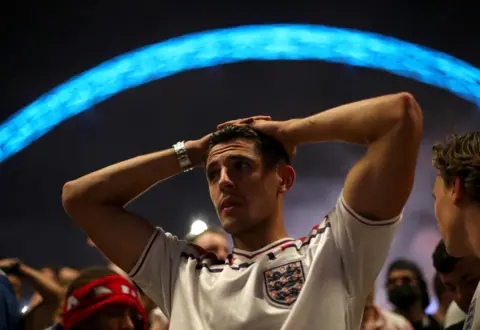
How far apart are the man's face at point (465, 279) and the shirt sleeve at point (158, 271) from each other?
800 mm

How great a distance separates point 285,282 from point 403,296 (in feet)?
4.51

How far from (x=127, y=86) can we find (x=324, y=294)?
3.05m

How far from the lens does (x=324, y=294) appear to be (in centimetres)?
107

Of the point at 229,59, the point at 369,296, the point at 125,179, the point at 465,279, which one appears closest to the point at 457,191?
the point at 465,279

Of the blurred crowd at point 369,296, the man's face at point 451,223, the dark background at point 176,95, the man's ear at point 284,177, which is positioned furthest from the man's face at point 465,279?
the dark background at point 176,95

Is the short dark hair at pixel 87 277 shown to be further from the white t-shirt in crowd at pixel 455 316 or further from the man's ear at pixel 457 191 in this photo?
the white t-shirt in crowd at pixel 455 316

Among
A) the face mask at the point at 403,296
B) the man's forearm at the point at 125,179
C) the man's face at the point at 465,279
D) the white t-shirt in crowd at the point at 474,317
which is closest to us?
the white t-shirt in crowd at the point at 474,317

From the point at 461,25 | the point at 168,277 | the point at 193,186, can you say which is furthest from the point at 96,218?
the point at 461,25

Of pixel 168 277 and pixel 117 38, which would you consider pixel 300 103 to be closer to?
pixel 117 38

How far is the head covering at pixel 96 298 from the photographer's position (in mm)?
1349

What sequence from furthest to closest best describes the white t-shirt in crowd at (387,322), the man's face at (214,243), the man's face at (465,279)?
the white t-shirt in crowd at (387,322) → the man's face at (214,243) → the man's face at (465,279)

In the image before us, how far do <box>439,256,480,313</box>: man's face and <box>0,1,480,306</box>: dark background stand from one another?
2129 mm

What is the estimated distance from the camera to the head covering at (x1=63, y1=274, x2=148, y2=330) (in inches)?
53.1

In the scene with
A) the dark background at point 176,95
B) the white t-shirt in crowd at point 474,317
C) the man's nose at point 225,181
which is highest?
the dark background at point 176,95
